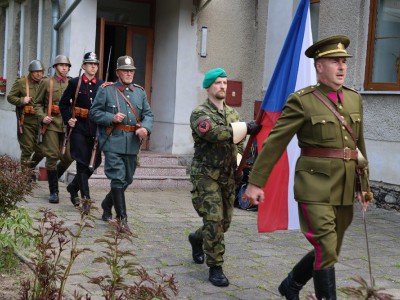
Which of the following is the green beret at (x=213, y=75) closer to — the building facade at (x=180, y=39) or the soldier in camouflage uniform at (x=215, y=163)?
the soldier in camouflage uniform at (x=215, y=163)

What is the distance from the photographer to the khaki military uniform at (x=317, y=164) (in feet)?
13.9

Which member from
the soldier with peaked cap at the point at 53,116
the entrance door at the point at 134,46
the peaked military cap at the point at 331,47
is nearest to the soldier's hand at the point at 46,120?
the soldier with peaked cap at the point at 53,116

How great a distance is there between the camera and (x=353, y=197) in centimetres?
441

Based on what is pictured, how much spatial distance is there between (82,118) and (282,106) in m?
3.80

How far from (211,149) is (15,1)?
11583mm

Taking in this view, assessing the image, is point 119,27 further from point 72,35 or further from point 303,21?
point 303,21

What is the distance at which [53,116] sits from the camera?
9.43 meters

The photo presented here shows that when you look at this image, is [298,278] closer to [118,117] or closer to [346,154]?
[346,154]

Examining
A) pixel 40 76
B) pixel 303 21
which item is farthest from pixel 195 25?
pixel 303 21

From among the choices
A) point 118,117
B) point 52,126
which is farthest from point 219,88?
point 52,126

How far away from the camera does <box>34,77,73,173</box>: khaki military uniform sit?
368 inches

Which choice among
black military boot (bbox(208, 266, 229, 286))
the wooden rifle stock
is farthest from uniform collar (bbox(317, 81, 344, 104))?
black military boot (bbox(208, 266, 229, 286))

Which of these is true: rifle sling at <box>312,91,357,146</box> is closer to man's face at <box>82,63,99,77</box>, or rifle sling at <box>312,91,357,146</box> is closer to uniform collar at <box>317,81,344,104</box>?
uniform collar at <box>317,81,344,104</box>

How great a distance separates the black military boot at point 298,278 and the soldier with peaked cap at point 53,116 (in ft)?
17.5
